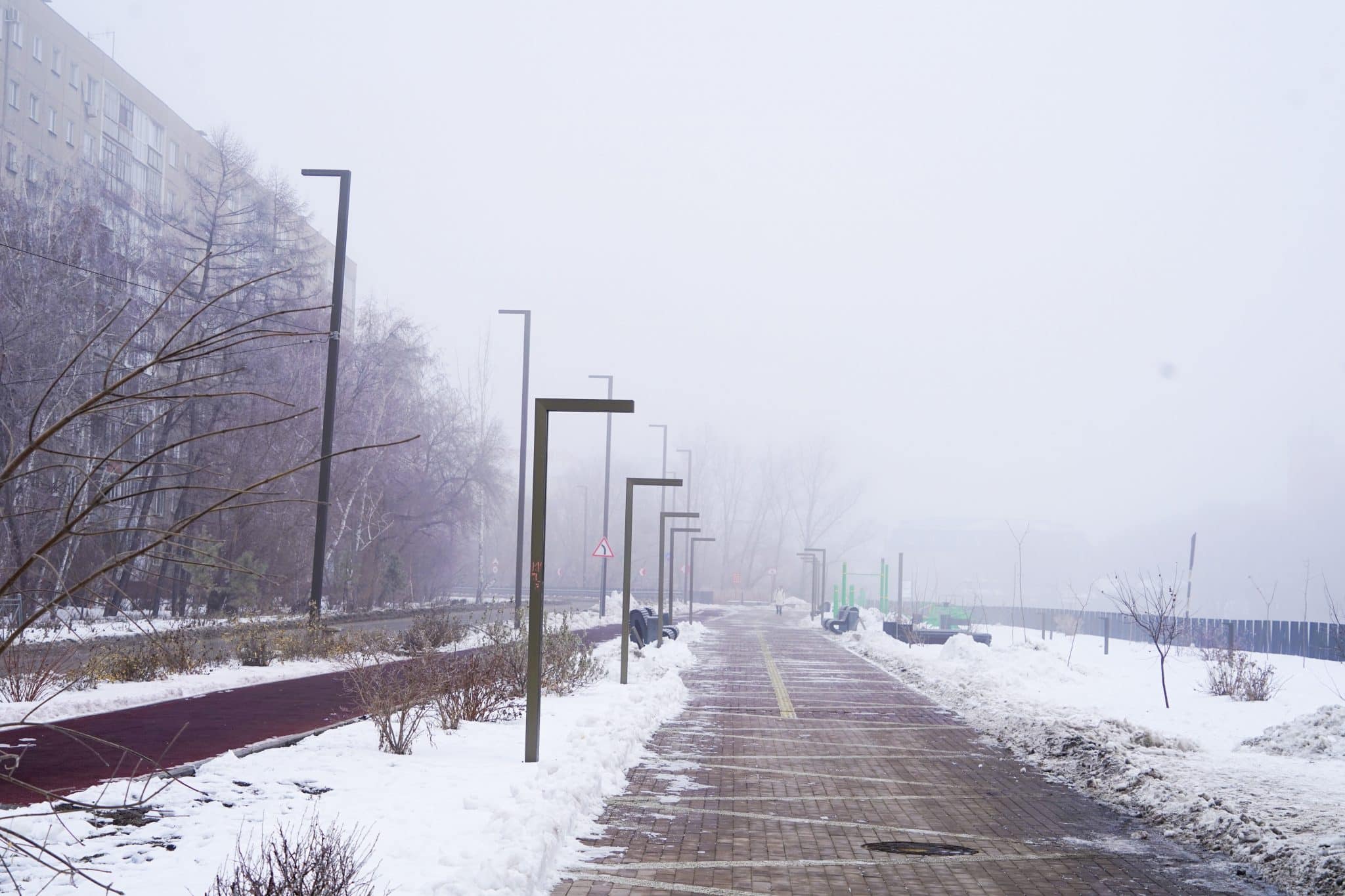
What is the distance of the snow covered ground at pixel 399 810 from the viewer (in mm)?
6340

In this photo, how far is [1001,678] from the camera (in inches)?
945

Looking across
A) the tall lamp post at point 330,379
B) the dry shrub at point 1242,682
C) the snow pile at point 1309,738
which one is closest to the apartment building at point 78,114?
the tall lamp post at point 330,379

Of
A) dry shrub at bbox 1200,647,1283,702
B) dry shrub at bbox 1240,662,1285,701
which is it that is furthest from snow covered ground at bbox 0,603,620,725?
dry shrub at bbox 1240,662,1285,701

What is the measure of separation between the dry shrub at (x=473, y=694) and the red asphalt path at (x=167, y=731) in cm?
109

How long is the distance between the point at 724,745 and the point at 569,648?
560 centimetres

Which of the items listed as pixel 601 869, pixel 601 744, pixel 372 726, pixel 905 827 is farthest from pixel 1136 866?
pixel 372 726

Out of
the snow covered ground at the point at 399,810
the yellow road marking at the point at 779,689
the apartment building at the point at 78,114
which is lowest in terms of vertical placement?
the yellow road marking at the point at 779,689

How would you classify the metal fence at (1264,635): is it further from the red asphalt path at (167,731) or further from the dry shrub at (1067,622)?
the red asphalt path at (167,731)

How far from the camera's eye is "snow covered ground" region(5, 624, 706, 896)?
634 cm

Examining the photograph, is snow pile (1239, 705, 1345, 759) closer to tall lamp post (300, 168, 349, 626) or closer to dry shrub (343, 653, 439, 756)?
dry shrub (343, 653, 439, 756)

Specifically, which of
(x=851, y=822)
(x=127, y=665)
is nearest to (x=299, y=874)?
(x=851, y=822)

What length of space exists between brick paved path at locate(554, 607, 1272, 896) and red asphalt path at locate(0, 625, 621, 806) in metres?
3.38

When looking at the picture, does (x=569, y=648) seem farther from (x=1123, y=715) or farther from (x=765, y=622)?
(x=765, y=622)

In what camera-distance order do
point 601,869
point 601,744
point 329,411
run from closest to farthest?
point 601,869
point 601,744
point 329,411
